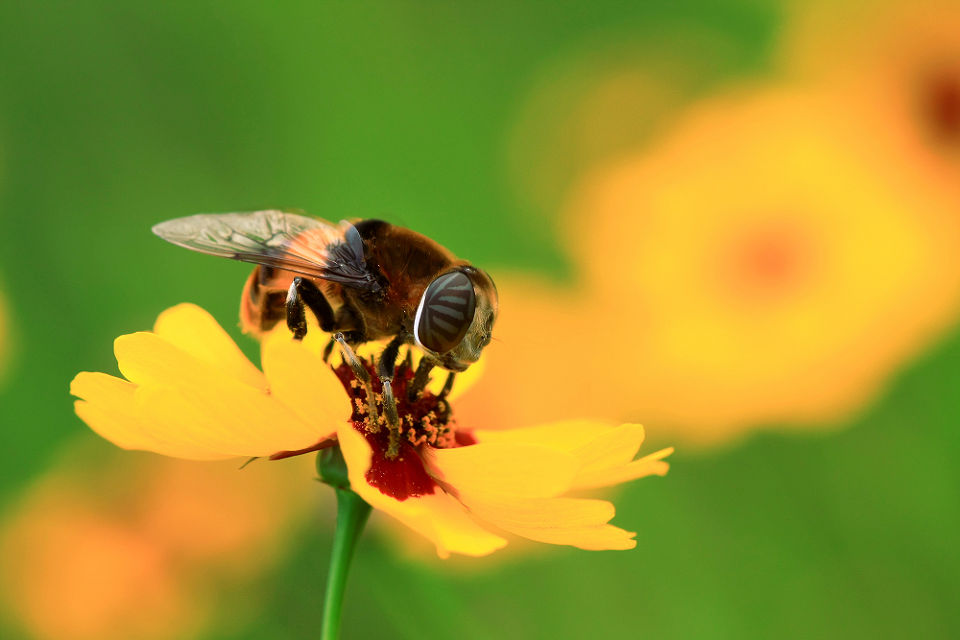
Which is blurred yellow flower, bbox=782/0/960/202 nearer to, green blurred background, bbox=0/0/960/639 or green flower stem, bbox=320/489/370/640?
green blurred background, bbox=0/0/960/639

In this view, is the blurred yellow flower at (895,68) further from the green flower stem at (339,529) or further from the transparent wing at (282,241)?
the green flower stem at (339,529)

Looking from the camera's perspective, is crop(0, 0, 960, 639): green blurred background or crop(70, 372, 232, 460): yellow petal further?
crop(0, 0, 960, 639): green blurred background

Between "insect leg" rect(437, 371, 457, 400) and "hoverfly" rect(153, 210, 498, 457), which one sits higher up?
"hoverfly" rect(153, 210, 498, 457)

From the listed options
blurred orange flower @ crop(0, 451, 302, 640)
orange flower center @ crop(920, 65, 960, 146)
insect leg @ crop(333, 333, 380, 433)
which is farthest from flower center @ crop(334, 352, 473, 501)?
orange flower center @ crop(920, 65, 960, 146)

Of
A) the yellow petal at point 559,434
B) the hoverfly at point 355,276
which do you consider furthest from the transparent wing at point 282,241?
the yellow petal at point 559,434

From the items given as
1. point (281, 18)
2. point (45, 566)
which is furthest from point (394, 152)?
point (45, 566)

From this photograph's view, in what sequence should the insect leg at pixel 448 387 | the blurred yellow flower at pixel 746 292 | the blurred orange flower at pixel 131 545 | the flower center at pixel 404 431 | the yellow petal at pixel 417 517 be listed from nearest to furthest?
the yellow petal at pixel 417 517 < the flower center at pixel 404 431 < the insect leg at pixel 448 387 < the blurred orange flower at pixel 131 545 < the blurred yellow flower at pixel 746 292

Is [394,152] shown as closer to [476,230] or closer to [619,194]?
[476,230]
